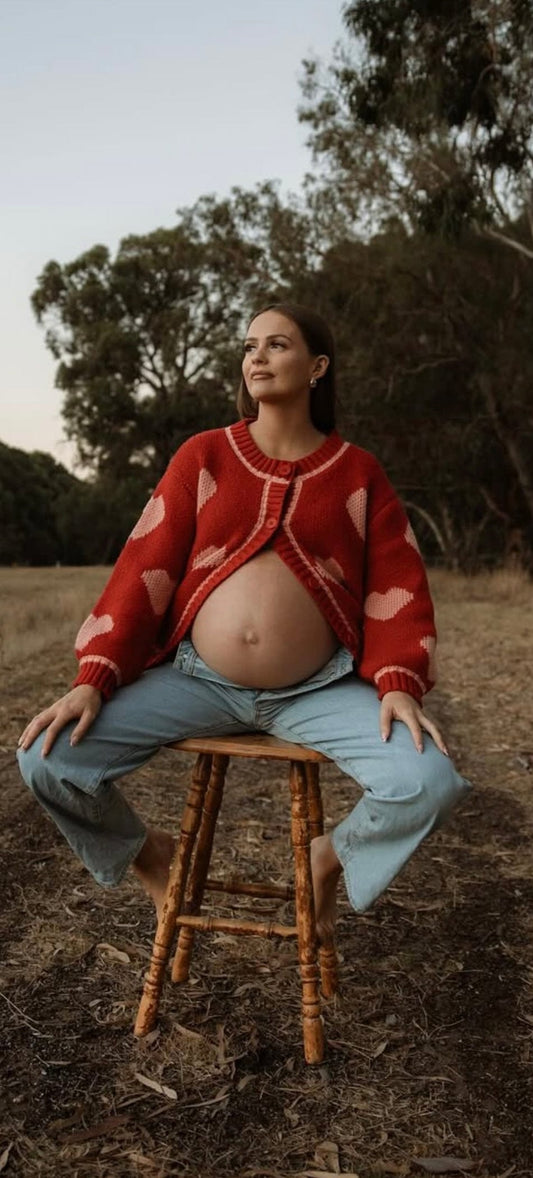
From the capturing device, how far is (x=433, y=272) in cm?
1562

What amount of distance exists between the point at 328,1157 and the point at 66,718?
41.7 inches

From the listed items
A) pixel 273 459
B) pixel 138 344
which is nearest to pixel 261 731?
pixel 273 459

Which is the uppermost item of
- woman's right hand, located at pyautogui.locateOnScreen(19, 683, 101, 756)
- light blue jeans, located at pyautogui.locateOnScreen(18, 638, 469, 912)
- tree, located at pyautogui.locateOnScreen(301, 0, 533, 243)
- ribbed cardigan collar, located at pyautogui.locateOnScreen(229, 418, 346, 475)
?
tree, located at pyautogui.locateOnScreen(301, 0, 533, 243)

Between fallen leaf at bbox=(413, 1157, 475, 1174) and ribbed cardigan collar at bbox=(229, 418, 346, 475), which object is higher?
ribbed cardigan collar at bbox=(229, 418, 346, 475)

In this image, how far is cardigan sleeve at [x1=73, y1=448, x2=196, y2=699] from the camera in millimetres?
2432

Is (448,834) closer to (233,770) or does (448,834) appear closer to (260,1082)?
(233,770)

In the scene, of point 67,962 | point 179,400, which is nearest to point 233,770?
point 67,962

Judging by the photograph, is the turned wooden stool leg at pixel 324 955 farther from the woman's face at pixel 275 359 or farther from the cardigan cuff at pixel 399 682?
the woman's face at pixel 275 359

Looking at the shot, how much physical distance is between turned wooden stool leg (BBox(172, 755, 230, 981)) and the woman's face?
3.27 feet

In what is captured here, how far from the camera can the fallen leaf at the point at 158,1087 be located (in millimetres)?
2152

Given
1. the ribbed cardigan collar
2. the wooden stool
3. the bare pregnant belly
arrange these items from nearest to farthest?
1. the wooden stool
2. the bare pregnant belly
3. the ribbed cardigan collar

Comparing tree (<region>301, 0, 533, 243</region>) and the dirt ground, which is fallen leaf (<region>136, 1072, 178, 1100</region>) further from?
tree (<region>301, 0, 533, 243</region>)

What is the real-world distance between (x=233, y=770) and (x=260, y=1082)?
108 inches

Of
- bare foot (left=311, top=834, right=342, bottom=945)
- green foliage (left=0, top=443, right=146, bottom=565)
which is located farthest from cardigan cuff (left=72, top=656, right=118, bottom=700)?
green foliage (left=0, top=443, right=146, bottom=565)
